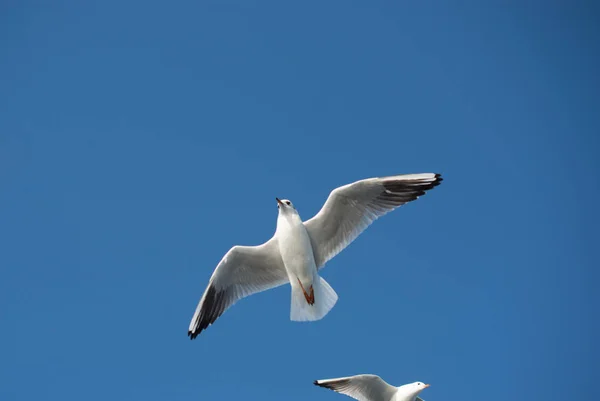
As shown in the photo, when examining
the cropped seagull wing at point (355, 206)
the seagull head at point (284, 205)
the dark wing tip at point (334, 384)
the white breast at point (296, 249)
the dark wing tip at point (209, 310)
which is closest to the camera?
the cropped seagull wing at point (355, 206)

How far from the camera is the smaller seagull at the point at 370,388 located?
10305 millimetres

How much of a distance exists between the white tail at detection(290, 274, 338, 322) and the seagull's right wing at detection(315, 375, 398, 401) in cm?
115

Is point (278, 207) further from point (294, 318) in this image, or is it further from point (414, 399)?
point (414, 399)

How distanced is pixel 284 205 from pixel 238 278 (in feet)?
4.08

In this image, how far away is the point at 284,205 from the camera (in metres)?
9.98

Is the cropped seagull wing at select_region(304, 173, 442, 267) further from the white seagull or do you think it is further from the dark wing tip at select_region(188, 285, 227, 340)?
the dark wing tip at select_region(188, 285, 227, 340)

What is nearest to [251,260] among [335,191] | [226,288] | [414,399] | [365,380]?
[226,288]

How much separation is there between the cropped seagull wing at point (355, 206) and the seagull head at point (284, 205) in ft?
1.04

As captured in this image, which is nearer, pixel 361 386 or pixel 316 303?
pixel 316 303

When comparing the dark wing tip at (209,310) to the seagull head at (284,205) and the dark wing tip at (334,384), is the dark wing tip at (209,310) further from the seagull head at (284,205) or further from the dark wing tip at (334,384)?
the dark wing tip at (334,384)

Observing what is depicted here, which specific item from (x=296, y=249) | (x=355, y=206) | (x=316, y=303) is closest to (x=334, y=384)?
(x=316, y=303)

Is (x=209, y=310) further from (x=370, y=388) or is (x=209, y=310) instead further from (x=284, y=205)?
(x=370, y=388)

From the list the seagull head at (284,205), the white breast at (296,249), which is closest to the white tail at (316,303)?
the white breast at (296,249)

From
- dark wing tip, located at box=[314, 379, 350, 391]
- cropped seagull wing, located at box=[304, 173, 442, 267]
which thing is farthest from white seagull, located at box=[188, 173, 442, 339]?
dark wing tip, located at box=[314, 379, 350, 391]
